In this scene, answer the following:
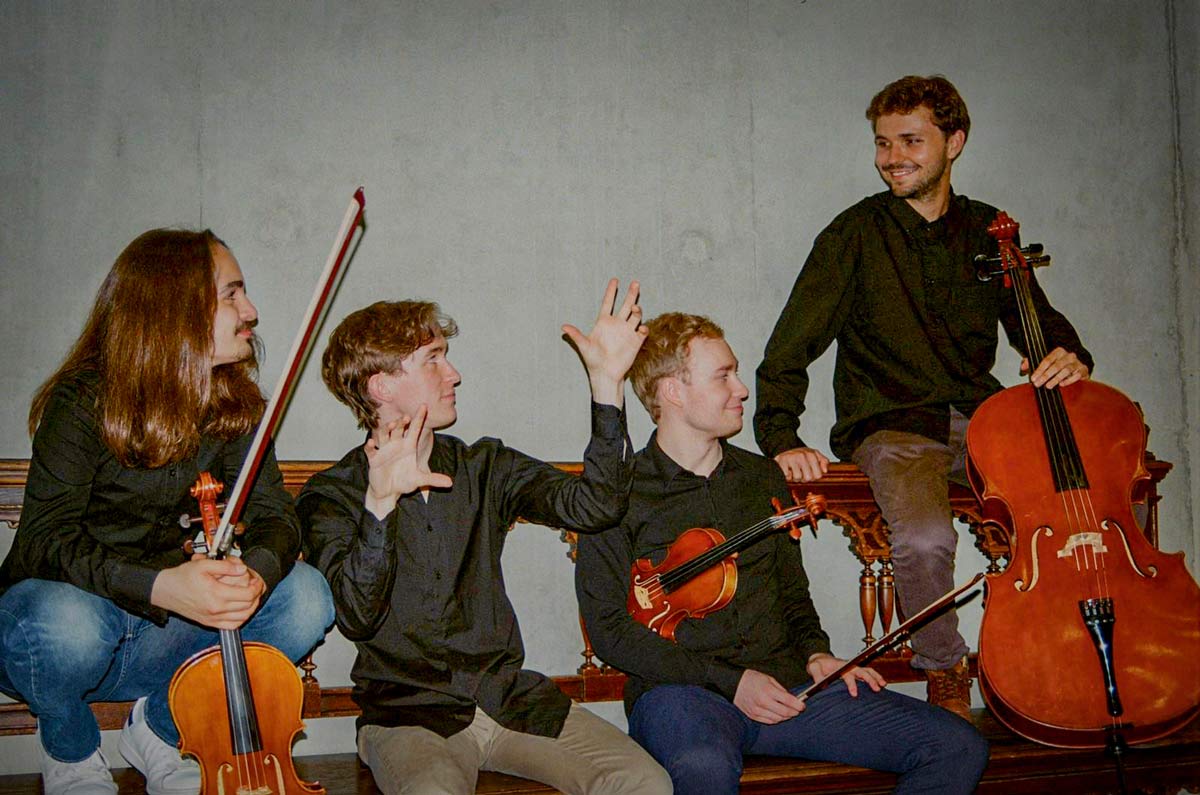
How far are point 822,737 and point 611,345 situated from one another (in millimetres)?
985

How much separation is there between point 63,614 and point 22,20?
5.49ft

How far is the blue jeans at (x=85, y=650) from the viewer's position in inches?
85.6

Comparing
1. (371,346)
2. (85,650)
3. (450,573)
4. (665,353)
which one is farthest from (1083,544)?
(85,650)

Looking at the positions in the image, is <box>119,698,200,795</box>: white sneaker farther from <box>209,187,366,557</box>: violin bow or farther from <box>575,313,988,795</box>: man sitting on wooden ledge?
<box>575,313,988,795</box>: man sitting on wooden ledge

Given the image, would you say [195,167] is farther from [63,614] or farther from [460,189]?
[63,614]

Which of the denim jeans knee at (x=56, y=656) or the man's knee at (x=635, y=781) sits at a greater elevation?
the denim jeans knee at (x=56, y=656)

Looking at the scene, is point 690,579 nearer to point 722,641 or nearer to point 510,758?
point 722,641

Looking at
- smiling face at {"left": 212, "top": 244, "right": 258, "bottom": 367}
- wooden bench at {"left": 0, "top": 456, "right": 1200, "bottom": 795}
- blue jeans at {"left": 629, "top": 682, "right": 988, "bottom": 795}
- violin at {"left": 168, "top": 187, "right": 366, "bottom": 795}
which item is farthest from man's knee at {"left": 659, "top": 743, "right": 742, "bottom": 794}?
smiling face at {"left": 212, "top": 244, "right": 258, "bottom": 367}

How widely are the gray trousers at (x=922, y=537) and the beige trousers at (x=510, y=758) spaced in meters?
0.86

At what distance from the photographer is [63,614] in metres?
2.20

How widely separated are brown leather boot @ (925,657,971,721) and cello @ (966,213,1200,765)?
0.38 metres

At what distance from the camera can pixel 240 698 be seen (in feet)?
6.50

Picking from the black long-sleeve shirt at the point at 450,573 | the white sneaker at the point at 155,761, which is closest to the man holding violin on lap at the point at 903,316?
the black long-sleeve shirt at the point at 450,573

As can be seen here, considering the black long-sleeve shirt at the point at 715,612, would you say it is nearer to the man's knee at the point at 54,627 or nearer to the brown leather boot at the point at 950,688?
the brown leather boot at the point at 950,688
